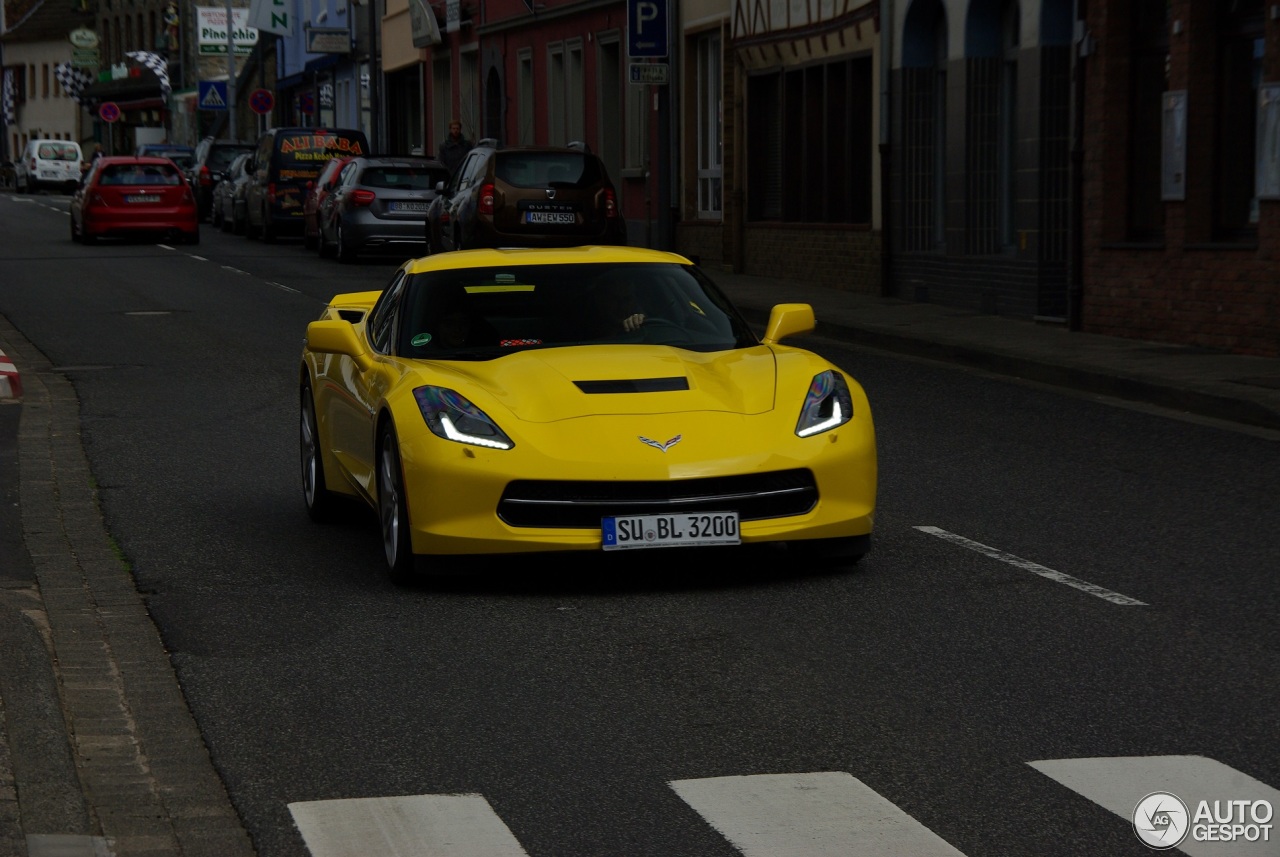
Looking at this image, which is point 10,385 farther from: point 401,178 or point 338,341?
point 401,178

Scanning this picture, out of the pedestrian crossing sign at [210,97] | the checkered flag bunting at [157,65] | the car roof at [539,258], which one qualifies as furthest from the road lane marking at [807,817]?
the checkered flag bunting at [157,65]

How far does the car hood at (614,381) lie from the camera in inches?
315

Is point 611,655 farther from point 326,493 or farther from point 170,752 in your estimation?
point 326,493

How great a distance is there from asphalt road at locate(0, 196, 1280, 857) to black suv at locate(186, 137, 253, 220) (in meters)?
38.9

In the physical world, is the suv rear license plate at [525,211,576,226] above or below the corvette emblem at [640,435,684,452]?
above

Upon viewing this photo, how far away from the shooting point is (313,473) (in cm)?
993

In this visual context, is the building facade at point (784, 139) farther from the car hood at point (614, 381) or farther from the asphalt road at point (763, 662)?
the car hood at point (614, 381)

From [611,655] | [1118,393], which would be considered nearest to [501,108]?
[1118,393]

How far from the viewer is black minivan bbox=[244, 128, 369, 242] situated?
39.9 meters

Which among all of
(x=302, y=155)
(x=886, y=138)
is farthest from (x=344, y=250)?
(x=886, y=138)

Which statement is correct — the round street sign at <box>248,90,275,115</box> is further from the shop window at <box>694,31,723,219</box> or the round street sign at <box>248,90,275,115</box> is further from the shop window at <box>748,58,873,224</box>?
the shop window at <box>748,58,873,224</box>

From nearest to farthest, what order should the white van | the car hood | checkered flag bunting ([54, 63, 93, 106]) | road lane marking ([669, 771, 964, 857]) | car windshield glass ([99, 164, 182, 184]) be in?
road lane marking ([669, 771, 964, 857])
the car hood
car windshield glass ([99, 164, 182, 184])
the white van
checkered flag bunting ([54, 63, 93, 106])

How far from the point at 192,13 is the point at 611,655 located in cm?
8334

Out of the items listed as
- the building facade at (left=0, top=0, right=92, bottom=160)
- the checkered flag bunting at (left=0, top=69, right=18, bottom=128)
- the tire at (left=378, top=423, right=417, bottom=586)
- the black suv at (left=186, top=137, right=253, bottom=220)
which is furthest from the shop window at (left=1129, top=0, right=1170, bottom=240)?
the checkered flag bunting at (left=0, top=69, right=18, bottom=128)
